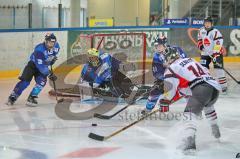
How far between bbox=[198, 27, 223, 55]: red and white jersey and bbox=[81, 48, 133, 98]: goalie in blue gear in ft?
5.62

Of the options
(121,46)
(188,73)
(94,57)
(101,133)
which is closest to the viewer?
(188,73)

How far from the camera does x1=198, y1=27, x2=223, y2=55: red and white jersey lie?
8.91 metres

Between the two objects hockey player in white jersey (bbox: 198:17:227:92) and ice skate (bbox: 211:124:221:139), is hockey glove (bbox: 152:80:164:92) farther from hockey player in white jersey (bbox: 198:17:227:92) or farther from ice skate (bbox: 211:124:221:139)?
hockey player in white jersey (bbox: 198:17:227:92)

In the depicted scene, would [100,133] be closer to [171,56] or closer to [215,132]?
[215,132]

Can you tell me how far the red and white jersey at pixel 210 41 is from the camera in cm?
891

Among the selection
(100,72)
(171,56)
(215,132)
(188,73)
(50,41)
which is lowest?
(215,132)

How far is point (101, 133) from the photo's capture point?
5969 millimetres

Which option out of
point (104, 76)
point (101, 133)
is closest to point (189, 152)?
point (101, 133)

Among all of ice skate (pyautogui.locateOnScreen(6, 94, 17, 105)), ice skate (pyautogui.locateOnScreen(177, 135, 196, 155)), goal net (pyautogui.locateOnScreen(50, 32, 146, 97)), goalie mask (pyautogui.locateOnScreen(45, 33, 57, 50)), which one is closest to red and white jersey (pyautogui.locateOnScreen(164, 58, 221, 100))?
ice skate (pyautogui.locateOnScreen(177, 135, 196, 155))

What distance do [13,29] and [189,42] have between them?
Result: 450 centimetres

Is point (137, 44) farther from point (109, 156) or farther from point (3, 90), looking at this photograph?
point (109, 156)

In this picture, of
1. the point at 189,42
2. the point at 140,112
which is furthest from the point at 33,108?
the point at 189,42

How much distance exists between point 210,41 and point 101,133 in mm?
3575

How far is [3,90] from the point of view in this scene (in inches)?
357
